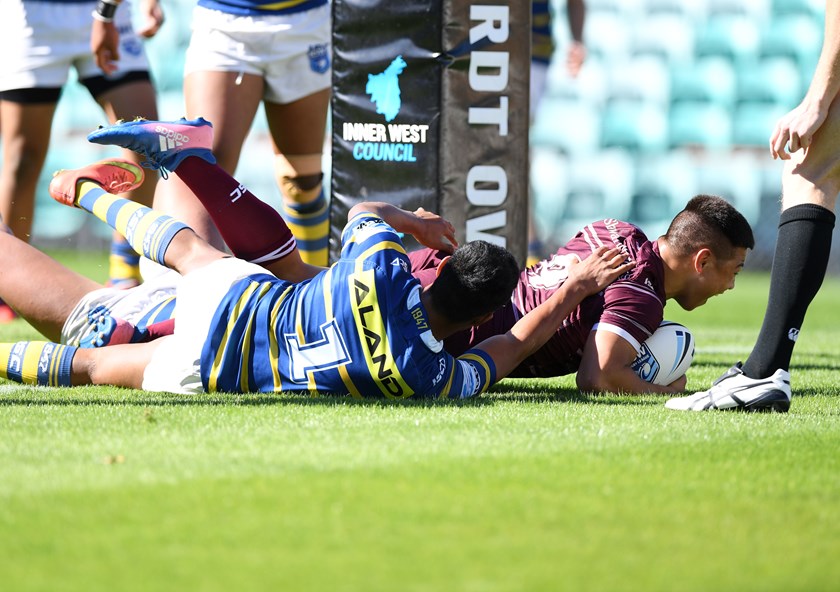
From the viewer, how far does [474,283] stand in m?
3.91

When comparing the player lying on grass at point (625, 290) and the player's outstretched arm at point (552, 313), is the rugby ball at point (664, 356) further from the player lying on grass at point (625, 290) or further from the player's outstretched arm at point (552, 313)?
the player's outstretched arm at point (552, 313)

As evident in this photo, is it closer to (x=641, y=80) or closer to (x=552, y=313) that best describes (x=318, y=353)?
(x=552, y=313)

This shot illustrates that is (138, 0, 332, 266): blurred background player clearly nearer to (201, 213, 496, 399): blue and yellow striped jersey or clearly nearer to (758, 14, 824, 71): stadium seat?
(201, 213, 496, 399): blue and yellow striped jersey

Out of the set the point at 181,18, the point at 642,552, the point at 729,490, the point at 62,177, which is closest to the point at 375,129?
the point at 62,177

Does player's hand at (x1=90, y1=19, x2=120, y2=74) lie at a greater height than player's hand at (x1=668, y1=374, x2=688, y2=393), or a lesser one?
greater

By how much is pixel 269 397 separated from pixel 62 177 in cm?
147

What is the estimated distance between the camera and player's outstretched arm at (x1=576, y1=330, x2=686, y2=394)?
4.23m

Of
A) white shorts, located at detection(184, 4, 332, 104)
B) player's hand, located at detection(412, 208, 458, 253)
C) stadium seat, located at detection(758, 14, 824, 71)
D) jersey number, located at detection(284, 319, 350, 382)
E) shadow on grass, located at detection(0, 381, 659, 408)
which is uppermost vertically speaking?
stadium seat, located at detection(758, 14, 824, 71)

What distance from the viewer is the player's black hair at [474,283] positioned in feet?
12.9

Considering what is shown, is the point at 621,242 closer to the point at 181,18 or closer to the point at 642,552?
the point at 642,552

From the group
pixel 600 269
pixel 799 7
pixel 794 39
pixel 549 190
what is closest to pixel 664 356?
pixel 600 269

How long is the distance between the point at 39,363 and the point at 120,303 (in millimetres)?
415

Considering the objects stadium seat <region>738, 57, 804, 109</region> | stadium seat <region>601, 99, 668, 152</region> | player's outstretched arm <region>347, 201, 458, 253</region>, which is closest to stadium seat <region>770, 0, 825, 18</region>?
stadium seat <region>738, 57, 804, 109</region>

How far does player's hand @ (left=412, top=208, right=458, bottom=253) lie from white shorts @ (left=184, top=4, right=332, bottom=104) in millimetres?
1586
